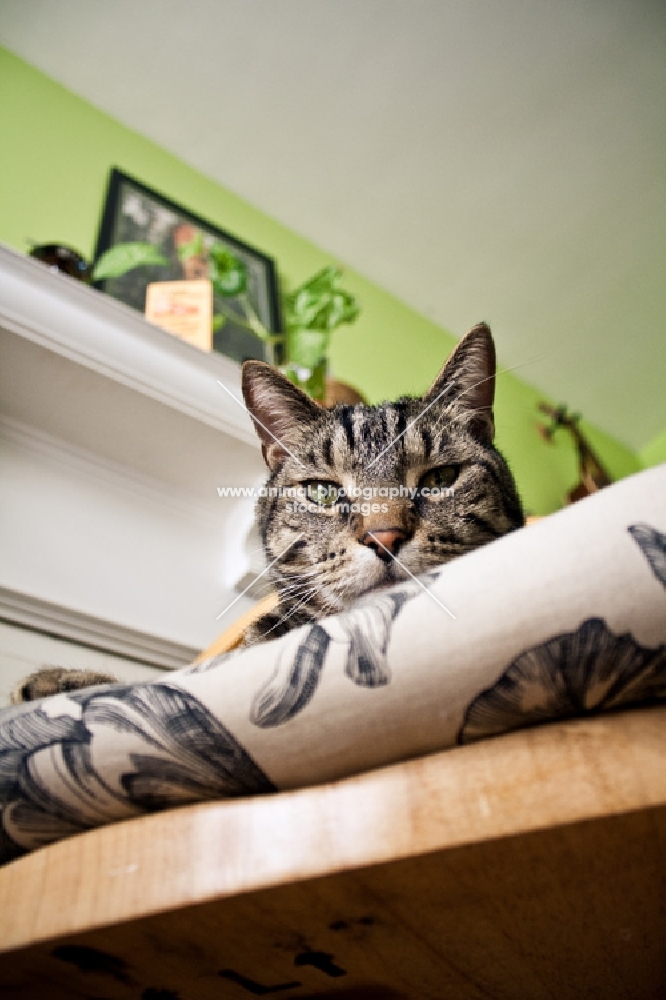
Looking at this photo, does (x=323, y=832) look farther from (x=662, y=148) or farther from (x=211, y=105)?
(x=662, y=148)

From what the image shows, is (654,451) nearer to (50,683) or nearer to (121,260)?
(121,260)

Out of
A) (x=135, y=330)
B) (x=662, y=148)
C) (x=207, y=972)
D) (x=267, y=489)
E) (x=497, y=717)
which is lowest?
(x=207, y=972)

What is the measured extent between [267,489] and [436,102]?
1398 mm

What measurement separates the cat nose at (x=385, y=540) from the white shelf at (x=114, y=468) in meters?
0.59

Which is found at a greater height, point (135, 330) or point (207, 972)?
point (135, 330)

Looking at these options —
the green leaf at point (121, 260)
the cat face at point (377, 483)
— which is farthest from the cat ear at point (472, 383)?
the green leaf at point (121, 260)

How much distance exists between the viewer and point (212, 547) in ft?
3.98

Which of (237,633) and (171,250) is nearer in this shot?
(237,633)

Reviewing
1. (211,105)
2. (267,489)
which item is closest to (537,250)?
(211,105)

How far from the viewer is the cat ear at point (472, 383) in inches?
28.6

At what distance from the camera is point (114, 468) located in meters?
1.14

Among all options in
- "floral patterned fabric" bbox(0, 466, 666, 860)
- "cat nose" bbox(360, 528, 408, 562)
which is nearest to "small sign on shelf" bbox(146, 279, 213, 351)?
"cat nose" bbox(360, 528, 408, 562)

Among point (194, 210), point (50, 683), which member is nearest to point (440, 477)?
A: point (50, 683)

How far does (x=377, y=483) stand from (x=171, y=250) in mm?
1216
